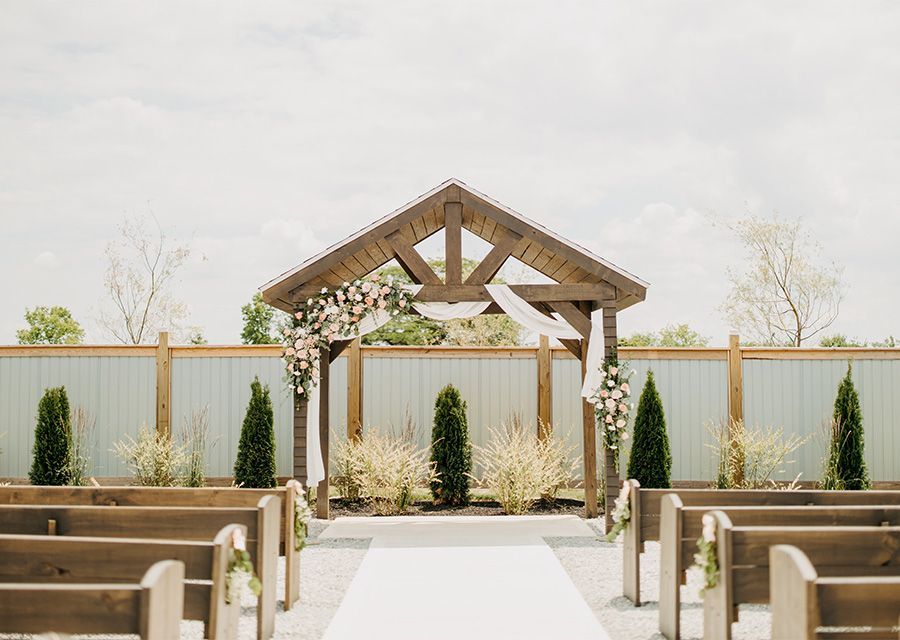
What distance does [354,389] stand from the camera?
42.3 ft

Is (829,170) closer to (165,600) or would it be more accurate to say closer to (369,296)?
(369,296)

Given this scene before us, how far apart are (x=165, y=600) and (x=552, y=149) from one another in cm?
1880

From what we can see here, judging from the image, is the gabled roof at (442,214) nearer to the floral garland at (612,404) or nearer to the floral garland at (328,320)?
the floral garland at (328,320)

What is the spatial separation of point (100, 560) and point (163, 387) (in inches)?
373

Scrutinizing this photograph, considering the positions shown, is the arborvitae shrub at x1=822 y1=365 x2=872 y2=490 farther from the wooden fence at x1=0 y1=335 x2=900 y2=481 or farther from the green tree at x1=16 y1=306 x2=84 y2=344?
the green tree at x1=16 y1=306 x2=84 y2=344

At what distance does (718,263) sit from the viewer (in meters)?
24.3

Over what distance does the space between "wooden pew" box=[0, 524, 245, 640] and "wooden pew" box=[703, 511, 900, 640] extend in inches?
97.1

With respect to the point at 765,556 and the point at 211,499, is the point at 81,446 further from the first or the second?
the point at 765,556

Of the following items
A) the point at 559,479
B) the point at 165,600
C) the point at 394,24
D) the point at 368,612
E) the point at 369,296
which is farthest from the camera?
the point at 394,24

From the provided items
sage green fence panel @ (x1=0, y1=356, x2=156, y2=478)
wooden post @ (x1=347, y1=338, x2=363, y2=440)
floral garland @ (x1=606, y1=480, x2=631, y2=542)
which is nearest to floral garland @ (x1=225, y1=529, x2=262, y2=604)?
floral garland @ (x1=606, y1=480, x2=631, y2=542)

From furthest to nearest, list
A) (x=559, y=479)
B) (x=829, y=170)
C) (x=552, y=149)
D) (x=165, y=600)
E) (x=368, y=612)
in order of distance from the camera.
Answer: (x=829, y=170), (x=552, y=149), (x=559, y=479), (x=368, y=612), (x=165, y=600)

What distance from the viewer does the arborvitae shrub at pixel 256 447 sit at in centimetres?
1206

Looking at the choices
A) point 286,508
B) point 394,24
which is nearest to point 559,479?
point 286,508

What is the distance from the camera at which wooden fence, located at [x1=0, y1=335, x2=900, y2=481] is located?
514 inches
